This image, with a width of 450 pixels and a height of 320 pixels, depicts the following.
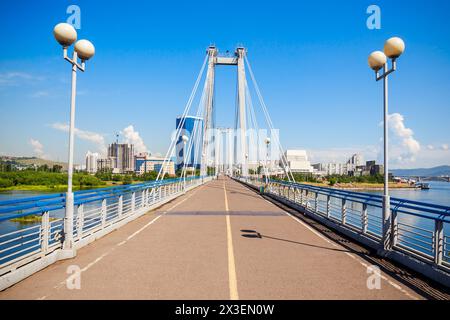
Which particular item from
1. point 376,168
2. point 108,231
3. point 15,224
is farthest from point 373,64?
point 376,168

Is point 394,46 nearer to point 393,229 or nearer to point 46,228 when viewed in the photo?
point 393,229

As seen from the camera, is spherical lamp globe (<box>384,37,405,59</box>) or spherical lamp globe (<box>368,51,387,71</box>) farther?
spherical lamp globe (<box>368,51,387,71</box>)

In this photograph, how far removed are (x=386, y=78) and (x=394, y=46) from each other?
834 millimetres

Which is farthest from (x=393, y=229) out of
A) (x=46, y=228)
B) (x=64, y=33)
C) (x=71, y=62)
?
(x=64, y=33)

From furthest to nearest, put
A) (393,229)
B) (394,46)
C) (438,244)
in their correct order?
(394,46) → (393,229) → (438,244)

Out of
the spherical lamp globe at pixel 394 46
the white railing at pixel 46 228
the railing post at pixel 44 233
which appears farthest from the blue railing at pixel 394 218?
the railing post at pixel 44 233

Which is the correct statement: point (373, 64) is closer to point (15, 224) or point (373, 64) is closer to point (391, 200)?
point (391, 200)

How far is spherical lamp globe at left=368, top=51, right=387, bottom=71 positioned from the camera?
28.2ft

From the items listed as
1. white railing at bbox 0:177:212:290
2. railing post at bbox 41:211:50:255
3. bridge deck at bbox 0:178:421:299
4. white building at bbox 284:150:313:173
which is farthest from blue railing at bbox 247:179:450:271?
white building at bbox 284:150:313:173

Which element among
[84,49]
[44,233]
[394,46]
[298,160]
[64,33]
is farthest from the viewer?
[298,160]

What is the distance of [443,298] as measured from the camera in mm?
5125

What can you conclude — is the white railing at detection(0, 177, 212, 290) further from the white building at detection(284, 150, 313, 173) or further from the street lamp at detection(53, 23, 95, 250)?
the white building at detection(284, 150, 313, 173)

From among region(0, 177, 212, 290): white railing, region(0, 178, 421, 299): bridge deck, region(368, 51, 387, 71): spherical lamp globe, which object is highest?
region(368, 51, 387, 71): spherical lamp globe

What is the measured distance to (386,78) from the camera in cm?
863
